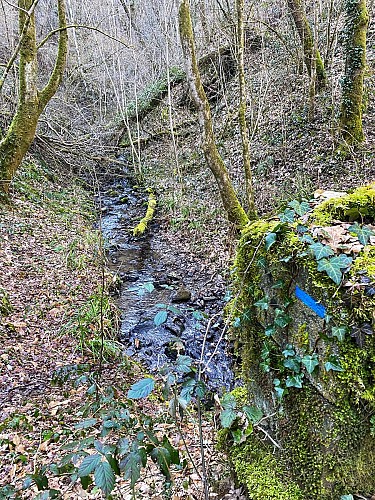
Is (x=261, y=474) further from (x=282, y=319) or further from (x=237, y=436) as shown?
(x=282, y=319)

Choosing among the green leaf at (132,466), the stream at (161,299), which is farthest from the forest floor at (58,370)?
the stream at (161,299)

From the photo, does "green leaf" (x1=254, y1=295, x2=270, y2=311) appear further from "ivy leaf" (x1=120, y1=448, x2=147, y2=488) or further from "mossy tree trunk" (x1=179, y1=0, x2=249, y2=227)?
"mossy tree trunk" (x1=179, y1=0, x2=249, y2=227)

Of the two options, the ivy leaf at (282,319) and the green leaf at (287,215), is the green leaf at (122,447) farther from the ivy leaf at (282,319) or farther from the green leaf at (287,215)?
the green leaf at (287,215)

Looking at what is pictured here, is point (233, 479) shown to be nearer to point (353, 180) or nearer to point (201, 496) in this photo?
point (201, 496)

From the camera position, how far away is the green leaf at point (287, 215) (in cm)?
213

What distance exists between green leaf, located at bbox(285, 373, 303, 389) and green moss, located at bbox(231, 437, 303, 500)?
558mm

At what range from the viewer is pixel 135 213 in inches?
495

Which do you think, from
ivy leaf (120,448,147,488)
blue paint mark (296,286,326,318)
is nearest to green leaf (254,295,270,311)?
blue paint mark (296,286,326,318)

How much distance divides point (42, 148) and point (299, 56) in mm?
8590

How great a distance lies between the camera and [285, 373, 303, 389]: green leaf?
1.88 m

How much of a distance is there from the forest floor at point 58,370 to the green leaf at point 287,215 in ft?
4.12

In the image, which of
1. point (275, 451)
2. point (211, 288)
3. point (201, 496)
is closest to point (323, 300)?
point (275, 451)

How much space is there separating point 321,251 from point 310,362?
0.54m

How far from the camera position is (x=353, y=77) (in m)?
8.19
